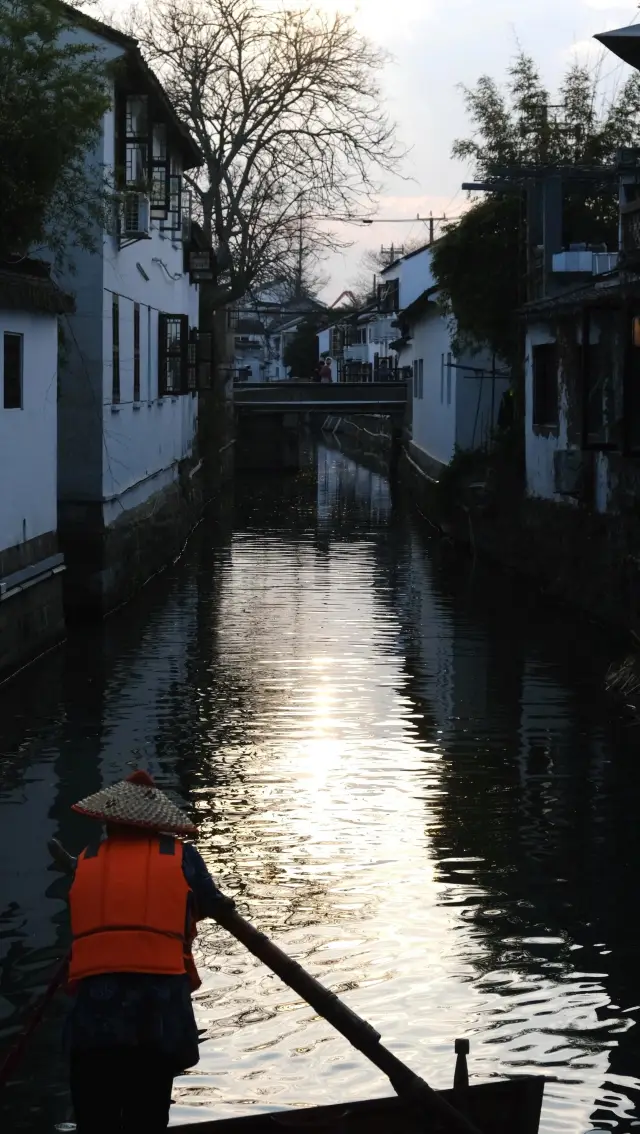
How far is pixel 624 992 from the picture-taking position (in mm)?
7562

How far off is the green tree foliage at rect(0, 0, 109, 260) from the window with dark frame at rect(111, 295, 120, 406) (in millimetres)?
3158

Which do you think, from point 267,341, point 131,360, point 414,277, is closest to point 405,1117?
point 131,360

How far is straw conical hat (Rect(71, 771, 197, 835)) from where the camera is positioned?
4863 mm

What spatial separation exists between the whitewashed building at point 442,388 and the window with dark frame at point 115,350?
10.6 meters

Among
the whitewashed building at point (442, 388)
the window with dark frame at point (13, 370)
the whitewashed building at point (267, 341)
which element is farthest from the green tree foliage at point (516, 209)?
the whitewashed building at point (267, 341)

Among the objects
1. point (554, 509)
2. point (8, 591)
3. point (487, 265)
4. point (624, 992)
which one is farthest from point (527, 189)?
point (624, 992)

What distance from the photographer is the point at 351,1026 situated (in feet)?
15.6

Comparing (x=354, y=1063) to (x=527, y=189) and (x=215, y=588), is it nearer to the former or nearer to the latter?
(x=215, y=588)

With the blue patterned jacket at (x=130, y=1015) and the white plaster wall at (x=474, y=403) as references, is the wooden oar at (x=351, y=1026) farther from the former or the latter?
the white plaster wall at (x=474, y=403)

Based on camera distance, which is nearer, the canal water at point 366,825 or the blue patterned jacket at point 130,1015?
the blue patterned jacket at point 130,1015

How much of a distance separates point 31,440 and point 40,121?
3279 millimetres

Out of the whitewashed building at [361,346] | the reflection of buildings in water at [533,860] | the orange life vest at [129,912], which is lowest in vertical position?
the reflection of buildings in water at [533,860]

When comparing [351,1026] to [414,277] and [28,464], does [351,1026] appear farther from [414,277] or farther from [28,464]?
[414,277]

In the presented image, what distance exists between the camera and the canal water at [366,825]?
6.85 m
